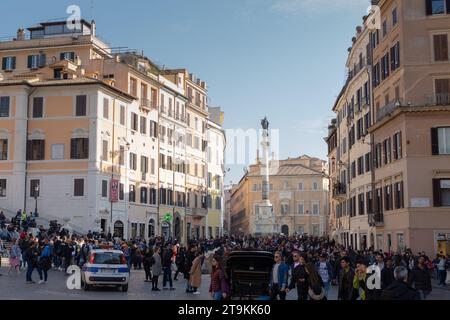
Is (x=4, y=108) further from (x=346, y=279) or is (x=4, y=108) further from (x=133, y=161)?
(x=346, y=279)

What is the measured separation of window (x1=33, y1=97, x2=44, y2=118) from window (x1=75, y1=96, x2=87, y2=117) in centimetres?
303

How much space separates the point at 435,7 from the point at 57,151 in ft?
97.8

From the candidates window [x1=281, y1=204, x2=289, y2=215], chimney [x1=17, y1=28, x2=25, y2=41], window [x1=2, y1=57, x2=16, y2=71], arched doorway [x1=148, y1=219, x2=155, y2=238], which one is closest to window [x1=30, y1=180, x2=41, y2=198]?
arched doorway [x1=148, y1=219, x2=155, y2=238]

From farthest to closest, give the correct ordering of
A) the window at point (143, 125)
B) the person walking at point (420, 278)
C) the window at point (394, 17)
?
the window at point (143, 125), the window at point (394, 17), the person walking at point (420, 278)

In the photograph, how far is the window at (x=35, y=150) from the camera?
48.9 m

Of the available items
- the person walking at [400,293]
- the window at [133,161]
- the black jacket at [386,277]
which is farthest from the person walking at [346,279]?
the window at [133,161]

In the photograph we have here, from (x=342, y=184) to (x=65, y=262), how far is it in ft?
109

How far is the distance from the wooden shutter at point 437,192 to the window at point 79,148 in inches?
1030

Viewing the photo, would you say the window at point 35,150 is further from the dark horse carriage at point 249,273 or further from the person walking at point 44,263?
the dark horse carriage at point 249,273

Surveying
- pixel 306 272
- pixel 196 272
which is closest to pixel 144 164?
pixel 196 272

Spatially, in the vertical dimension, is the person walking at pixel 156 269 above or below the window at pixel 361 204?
below

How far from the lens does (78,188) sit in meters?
47.6

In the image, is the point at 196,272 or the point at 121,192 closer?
the point at 196,272

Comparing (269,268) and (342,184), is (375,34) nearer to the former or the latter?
(342,184)
